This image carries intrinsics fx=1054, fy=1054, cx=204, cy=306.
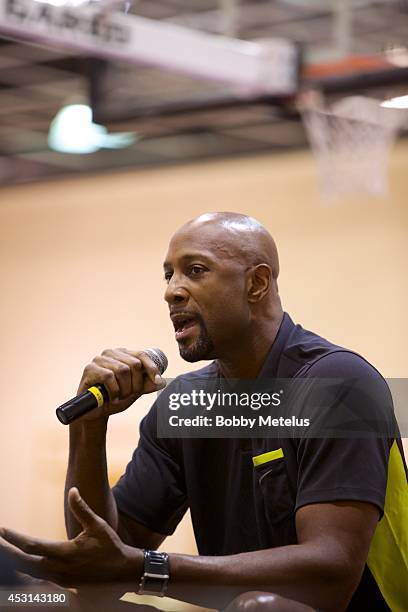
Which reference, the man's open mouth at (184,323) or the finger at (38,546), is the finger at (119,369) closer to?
the man's open mouth at (184,323)

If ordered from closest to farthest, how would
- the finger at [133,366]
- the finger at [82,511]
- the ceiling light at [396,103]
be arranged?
the finger at [82,511] → the finger at [133,366] → the ceiling light at [396,103]

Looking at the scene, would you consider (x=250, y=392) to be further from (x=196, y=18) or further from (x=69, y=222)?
(x=69, y=222)

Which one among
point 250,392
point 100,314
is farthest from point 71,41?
point 250,392

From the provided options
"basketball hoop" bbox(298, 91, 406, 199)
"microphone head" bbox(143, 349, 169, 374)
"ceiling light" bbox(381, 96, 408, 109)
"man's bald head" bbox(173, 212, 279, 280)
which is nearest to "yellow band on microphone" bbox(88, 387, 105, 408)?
"microphone head" bbox(143, 349, 169, 374)

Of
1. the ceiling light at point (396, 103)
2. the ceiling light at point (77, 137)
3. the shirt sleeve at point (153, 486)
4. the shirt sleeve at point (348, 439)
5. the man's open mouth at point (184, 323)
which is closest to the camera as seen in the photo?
the shirt sleeve at point (348, 439)

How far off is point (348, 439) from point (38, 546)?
1.63ft

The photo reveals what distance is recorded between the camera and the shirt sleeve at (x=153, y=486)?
1911 mm

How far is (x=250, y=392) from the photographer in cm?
183

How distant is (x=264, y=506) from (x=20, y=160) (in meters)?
5.18

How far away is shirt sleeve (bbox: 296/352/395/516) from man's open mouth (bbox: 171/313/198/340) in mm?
215

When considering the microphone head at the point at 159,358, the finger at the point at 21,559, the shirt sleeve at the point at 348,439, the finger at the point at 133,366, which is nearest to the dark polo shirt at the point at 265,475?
the shirt sleeve at the point at 348,439

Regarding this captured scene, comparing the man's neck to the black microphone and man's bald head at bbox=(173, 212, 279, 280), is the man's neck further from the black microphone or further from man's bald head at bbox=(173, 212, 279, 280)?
the black microphone

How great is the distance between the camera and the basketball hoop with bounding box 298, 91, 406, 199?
4.26 metres

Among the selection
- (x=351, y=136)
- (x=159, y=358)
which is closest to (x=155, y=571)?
(x=159, y=358)
